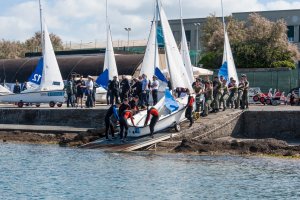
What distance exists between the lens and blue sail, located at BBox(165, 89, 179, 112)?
115 feet

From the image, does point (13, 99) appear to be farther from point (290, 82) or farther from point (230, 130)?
point (290, 82)

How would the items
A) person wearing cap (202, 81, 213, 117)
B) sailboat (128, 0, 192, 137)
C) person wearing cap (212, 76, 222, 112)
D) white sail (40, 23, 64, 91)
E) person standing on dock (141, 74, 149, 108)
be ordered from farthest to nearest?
white sail (40, 23, 64, 91)
person standing on dock (141, 74, 149, 108)
person wearing cap (212, 76, 222, 112)
person wearing cap (202, 81, 213, 117)
sailboat (128, 0, 192, 137)

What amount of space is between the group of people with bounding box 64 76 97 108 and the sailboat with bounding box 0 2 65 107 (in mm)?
1126

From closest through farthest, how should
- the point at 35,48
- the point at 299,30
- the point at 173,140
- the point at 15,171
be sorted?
the point at 15,171, the point at 173,140, the point at 299,30, the point at 35,48

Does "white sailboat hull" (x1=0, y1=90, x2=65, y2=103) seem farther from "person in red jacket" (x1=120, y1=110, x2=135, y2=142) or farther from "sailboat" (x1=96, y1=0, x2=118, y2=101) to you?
"person in red jacket" (x1=120, y1=110, x2=135, y2=142)

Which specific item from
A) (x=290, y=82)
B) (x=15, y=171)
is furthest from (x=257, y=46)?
(x=15, y=171)

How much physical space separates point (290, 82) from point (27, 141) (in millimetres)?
24011

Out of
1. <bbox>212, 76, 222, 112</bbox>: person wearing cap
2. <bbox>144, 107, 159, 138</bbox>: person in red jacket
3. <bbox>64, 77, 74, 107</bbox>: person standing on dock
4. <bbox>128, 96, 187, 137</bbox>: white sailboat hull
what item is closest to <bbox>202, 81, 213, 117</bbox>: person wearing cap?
<bbox>212, 76, 222, 112</bbox>: person wearing cap

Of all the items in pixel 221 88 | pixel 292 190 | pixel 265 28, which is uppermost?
pixel 265 28

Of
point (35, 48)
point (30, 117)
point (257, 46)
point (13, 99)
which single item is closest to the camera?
point (30, 117)

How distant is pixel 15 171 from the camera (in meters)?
28.4

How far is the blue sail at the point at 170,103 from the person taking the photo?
35.1 metres

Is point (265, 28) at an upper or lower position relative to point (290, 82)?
upper

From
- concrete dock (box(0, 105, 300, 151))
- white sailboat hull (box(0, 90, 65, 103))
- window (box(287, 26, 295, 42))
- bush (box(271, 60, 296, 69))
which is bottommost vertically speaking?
concrete dock (box(0, 105, 300, 151))
